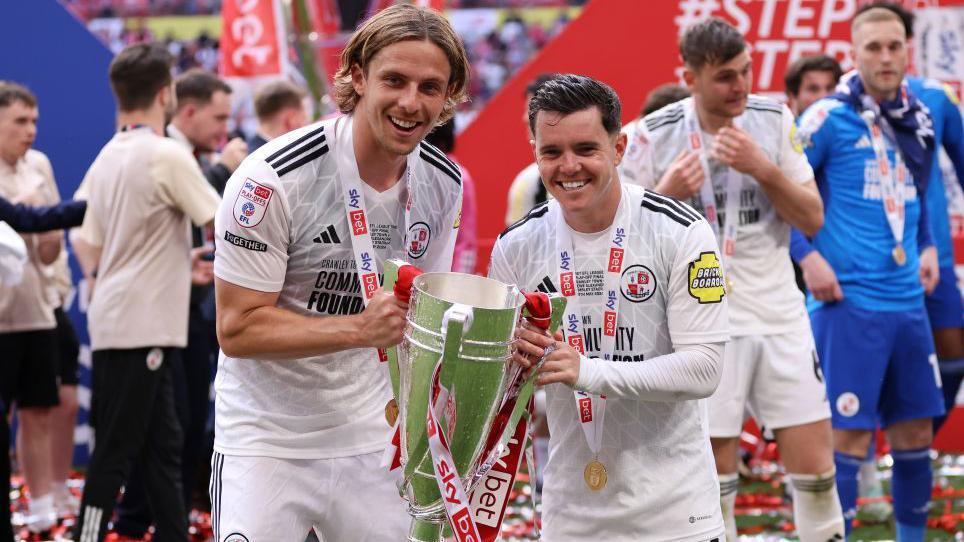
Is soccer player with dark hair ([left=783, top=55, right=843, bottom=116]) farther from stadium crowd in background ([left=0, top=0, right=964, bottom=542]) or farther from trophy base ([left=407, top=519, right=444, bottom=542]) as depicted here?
trophy base ([left=407, top=519, right=444, bottom=542])

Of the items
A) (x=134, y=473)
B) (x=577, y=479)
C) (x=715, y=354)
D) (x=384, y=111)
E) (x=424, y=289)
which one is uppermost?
(x=384, y=111)

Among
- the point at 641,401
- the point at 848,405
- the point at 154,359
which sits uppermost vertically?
the point at 641,401

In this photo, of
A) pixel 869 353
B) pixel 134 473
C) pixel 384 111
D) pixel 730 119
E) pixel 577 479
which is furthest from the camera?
pixel 134 473

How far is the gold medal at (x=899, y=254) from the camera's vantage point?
18.3 feet

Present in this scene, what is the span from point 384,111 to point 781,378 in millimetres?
2375

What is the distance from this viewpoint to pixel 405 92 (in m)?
3.10

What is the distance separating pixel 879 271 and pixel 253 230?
3441 mm

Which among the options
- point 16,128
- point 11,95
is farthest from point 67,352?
point 11,95

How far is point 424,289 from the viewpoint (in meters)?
2.78

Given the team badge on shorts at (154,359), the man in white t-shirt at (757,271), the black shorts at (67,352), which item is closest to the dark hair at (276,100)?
the black shorts at (67,352)

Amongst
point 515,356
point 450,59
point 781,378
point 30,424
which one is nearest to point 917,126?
point 781,378

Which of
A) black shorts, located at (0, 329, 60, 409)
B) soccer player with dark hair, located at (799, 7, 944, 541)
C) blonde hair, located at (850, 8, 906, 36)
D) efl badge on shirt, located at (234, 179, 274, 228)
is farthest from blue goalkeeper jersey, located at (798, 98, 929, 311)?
black shorts, located at (0, 329, 60, 409)

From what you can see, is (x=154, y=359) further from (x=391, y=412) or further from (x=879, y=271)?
(x=879, y=271)

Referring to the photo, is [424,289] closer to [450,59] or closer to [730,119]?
[450,59]
